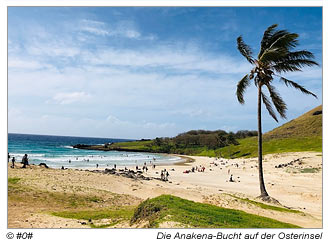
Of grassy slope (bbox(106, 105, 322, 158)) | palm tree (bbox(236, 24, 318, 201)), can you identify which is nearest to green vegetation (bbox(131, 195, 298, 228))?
palm tree (bbox(236, 24, 318, 201))

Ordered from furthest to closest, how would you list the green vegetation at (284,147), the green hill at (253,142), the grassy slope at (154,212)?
the green hill at (253,142), the green vegetation at (284,147), the grassy slope at (154,212)

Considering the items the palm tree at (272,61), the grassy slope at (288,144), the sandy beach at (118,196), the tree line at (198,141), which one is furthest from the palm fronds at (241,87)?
the tree line at (198,141)

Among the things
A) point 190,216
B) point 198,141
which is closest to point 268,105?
point 190,216

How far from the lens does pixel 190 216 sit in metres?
9.45

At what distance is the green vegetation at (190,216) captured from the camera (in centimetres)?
891

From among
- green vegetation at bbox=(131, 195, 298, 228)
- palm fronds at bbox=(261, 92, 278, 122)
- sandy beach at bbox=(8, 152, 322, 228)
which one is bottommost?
sandy beach at bbox=(8, 152, 322, 228)

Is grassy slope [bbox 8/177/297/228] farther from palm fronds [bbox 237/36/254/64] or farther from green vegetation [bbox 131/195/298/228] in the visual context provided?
palm fronds [bbox 237/36/254/64]

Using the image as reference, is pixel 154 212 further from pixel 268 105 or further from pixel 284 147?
pixel 284 147

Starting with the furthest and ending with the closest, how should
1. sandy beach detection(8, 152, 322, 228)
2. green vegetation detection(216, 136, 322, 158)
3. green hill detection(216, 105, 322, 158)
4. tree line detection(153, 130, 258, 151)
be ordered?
tree line detection(153, 130, 258, 151), green hill detection(216, 105, 322, 158), green vegetation detection(216, 136, 322, 158), sandy beach detection(8, 152, 322, 228)

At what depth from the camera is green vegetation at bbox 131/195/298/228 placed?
8.91 meters

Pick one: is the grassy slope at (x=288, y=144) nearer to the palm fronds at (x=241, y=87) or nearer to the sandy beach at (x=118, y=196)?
the sandy beach at (x=118, y=196)

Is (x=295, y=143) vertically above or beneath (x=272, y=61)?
beneath

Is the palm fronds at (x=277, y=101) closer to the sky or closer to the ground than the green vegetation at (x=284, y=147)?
closer to the sky
